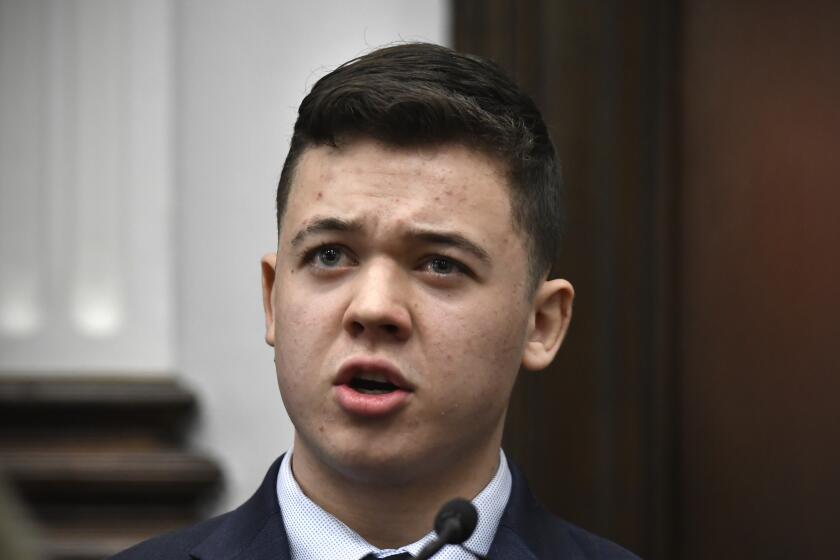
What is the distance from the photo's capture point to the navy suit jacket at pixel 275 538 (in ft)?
4.65

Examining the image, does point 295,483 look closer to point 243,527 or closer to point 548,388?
point 243,527

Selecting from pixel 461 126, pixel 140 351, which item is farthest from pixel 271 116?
pixel 461 126

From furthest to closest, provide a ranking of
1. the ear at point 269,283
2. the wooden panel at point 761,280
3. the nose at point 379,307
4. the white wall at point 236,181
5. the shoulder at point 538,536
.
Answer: the white wall at point 236,181
the wooden panel at point 761,280
the ear at point 269,283
the shoulder at point 538,536
the nose at point 379,307

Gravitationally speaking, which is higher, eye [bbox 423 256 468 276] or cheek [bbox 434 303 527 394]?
eye [bbox 423 256 468 276]

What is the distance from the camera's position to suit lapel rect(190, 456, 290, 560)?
55.4 inches

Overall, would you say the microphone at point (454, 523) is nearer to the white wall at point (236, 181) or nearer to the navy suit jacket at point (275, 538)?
the navy suit jacket at point (275, 538)

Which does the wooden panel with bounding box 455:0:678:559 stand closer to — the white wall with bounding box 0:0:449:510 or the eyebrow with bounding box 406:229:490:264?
the white wall with bounding box 0:0:449:510

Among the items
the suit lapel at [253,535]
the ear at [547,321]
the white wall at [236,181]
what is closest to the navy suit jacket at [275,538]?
the suit lapel at [253,535]

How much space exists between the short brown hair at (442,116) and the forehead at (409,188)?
15 mm

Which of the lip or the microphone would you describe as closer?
the microphone

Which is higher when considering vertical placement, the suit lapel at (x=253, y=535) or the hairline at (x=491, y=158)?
the hairline at (x=491, y=158)

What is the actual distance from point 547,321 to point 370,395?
0.29 meters

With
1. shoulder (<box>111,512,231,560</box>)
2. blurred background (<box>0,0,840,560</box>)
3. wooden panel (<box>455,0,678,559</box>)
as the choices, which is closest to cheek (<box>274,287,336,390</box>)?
shoulder (<box>111,512,231,560</box>)

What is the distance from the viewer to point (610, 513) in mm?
2291
